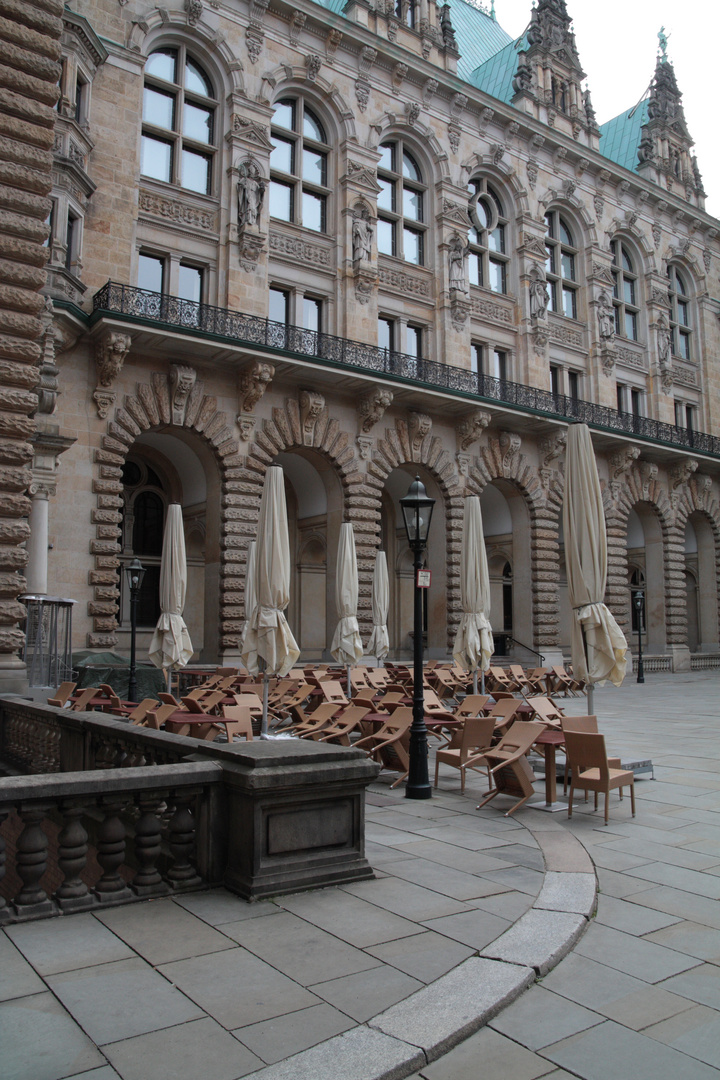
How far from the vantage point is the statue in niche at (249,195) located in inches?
952

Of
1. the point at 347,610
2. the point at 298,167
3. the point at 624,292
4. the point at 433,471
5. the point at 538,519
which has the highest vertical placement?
the point at 624,292

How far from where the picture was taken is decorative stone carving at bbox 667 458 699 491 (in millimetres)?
36562

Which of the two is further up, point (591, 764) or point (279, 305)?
point (279, 305)

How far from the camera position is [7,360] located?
10.1m

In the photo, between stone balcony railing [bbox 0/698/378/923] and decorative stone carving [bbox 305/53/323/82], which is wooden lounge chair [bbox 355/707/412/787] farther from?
decorative stone carving [bbox 305/53/323/82]

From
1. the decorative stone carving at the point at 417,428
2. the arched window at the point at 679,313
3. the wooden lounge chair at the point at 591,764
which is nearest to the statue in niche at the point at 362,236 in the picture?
the decorative stone carving at the point at 417,428

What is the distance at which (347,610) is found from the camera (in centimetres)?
1903

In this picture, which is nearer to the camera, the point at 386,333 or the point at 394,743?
the point at 394,743

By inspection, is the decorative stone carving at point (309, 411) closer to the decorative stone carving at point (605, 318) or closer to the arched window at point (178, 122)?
the arched window at point (178, 122)

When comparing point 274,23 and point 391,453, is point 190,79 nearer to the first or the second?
point 274,23

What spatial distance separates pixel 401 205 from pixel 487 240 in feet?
15.0

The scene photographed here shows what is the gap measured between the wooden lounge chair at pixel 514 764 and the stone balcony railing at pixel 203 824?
10.5ft

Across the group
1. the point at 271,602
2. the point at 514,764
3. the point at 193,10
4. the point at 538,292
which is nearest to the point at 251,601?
the point at 271,602

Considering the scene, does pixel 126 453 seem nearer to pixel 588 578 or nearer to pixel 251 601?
pixel 251 601
